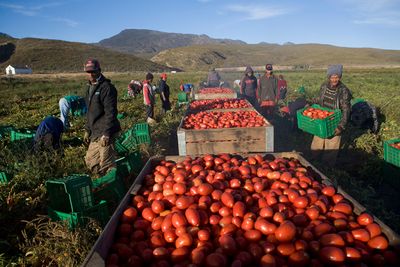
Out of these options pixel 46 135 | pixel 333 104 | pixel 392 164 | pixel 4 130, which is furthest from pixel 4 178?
pixel 392 164

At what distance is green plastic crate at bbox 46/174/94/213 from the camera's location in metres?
3.79

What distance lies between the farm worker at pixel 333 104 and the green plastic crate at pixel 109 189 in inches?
179

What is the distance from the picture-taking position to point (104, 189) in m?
4.63

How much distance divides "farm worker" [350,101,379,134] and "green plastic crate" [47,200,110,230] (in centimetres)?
785

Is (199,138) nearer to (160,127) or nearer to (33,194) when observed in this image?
Result: (33,194)

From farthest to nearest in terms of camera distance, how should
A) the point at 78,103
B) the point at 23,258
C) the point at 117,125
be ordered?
the point at 78,103 → the point at 117,125 → the point at 23,258

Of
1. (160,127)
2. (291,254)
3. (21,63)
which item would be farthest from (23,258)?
(21,63)

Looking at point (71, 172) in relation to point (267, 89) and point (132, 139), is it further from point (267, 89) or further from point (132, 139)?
point (267, 89)

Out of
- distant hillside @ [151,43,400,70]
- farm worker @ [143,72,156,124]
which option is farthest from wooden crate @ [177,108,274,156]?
distant hillside @ [151,43,400,70]

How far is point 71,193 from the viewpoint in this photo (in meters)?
3.78

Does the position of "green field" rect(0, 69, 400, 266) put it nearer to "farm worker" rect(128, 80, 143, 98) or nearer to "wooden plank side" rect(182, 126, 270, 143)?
"wooden plank side" rect(182, 126, 270, 143)

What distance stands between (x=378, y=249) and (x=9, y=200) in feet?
16.4

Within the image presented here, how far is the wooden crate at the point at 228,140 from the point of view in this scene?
6051 mm

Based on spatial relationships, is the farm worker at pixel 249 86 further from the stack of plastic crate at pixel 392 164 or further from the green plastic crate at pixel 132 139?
the stack of plastic crate at pixel 392 164
